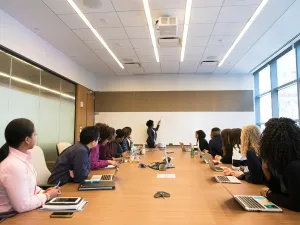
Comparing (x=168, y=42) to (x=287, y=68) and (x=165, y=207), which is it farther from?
(x=165, y=207)

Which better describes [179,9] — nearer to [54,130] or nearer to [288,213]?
[288,213]

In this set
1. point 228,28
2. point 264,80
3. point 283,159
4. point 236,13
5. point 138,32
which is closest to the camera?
point 283,159

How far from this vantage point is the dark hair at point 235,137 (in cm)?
329

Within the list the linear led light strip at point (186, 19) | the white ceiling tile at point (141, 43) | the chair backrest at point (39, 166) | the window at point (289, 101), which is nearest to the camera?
the chair backrest at point (39, 166)

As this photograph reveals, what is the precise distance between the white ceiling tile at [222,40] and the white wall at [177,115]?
2985 millimetres

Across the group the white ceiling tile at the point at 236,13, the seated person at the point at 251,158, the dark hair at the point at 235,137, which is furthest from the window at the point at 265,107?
the seated person at the point at 251,158

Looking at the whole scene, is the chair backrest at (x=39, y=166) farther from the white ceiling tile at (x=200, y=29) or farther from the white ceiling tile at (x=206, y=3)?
the white ceiling tile at (x=200, y=29)

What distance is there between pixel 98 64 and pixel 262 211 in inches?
242

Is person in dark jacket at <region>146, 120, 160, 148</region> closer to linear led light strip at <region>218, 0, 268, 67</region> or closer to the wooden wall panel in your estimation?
the wooden wall panel

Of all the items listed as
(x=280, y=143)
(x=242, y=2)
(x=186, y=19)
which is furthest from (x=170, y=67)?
(x=280, y=143)

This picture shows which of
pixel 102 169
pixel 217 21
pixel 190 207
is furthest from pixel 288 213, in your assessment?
pixel 217 21

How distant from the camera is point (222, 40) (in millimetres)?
4957

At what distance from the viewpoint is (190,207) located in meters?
1.58

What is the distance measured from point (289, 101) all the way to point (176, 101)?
Result: 139 inches
